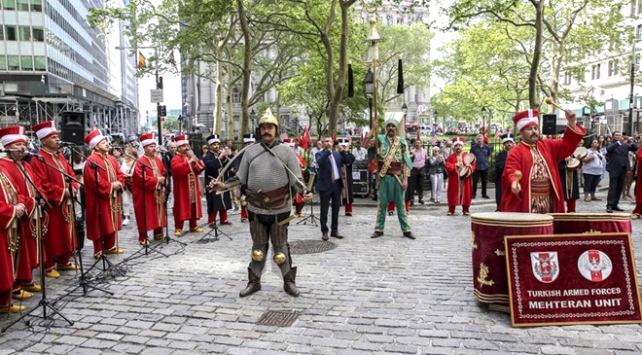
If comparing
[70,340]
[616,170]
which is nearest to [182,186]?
[70,340]

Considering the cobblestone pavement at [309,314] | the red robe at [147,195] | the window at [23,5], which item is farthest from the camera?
the window at [23,5]

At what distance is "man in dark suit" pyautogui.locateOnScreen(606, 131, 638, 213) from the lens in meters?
13.5

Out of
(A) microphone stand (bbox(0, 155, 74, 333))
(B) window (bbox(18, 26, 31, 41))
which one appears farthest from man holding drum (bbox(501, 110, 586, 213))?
(B) window (bbox(18, 26, 31, 41))

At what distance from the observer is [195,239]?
35.1ft

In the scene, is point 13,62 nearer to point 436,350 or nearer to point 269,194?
point 269,194

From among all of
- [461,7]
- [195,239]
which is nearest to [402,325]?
[195,239]

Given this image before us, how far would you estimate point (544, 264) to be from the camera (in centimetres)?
536

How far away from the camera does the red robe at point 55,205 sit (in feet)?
25.1

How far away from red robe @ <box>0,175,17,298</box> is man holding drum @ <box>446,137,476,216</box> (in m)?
10.4

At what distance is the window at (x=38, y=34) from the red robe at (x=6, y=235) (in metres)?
50.1

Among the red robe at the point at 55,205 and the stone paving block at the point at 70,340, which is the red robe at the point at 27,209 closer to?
the red robe at the point at 55,205

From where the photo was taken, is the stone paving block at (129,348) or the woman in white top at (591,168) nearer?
the stone paving block at (129,348)

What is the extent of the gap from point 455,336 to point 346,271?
9.20ft

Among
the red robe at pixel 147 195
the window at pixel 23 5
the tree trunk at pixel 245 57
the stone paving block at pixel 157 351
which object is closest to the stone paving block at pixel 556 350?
the stone paving block at pixel 157 351
